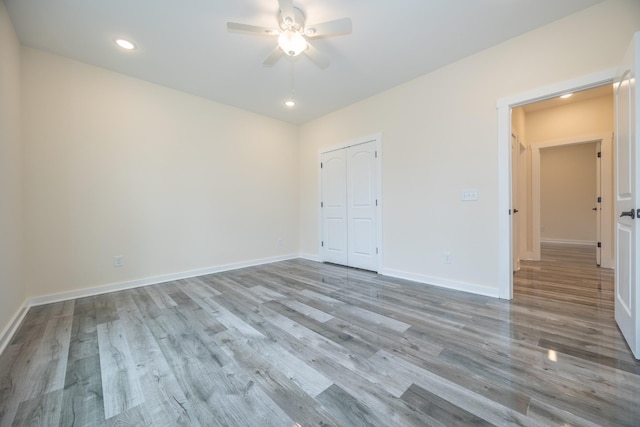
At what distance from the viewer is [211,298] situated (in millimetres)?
2752

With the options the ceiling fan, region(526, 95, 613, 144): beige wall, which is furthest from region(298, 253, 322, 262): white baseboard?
region(526, 95, 613, 144): beige wall

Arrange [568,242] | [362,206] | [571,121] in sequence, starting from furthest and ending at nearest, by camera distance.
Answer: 1. [568,242]
2. [571,121]
3. [362,206]

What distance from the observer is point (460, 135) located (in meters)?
2.90

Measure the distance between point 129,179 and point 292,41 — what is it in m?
2.64

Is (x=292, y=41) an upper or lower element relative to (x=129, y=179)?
upper

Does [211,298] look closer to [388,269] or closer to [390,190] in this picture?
[388,269]

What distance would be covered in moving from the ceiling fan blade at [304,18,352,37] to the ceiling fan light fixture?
0.08m

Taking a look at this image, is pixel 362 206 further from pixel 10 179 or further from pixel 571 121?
pixel 571 121

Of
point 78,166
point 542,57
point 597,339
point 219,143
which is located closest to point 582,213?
point 542,57

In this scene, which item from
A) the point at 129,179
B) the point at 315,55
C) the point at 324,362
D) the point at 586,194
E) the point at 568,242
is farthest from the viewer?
the point at 568,242

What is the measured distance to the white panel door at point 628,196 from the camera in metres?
1.54

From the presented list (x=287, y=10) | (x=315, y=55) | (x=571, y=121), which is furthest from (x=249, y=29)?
(x=571, y=121)

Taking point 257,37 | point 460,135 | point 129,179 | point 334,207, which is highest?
point 257,37

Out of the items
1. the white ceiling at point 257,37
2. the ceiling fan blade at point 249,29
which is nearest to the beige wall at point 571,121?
the white ceiling at point 257,37
